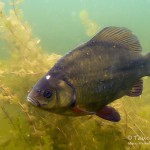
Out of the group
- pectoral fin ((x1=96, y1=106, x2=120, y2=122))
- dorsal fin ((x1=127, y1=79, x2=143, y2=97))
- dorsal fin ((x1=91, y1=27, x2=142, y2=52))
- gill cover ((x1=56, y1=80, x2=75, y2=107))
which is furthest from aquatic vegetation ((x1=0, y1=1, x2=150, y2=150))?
dorsal fin ((x1=91, y1=27, x2=142, y2=52))

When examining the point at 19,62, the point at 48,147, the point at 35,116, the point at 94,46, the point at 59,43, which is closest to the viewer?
the point at 94,46

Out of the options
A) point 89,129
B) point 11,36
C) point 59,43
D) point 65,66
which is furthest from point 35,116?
point 59,43

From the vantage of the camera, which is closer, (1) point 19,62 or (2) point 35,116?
(2) point 35,116

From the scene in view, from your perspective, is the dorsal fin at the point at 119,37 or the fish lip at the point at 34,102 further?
the dorsal fin at the point at 119,37

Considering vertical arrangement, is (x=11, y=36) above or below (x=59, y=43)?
above

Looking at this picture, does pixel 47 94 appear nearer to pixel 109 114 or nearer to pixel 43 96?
pixel 43 96

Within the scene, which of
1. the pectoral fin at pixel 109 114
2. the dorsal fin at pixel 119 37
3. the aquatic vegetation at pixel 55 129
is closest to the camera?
the pectoral fin at pixel 109 114

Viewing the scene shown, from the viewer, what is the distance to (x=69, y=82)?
343cm

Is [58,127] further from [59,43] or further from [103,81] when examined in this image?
[59,43]

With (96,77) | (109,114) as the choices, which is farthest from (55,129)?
(96,77)

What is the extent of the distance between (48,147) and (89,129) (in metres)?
0.89

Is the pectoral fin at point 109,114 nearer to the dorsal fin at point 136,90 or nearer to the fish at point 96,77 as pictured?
the fish at point 96,77

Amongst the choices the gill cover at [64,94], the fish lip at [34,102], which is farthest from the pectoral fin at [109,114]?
the fish lip at [34,102]

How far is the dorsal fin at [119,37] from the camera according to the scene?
389 centimetres
